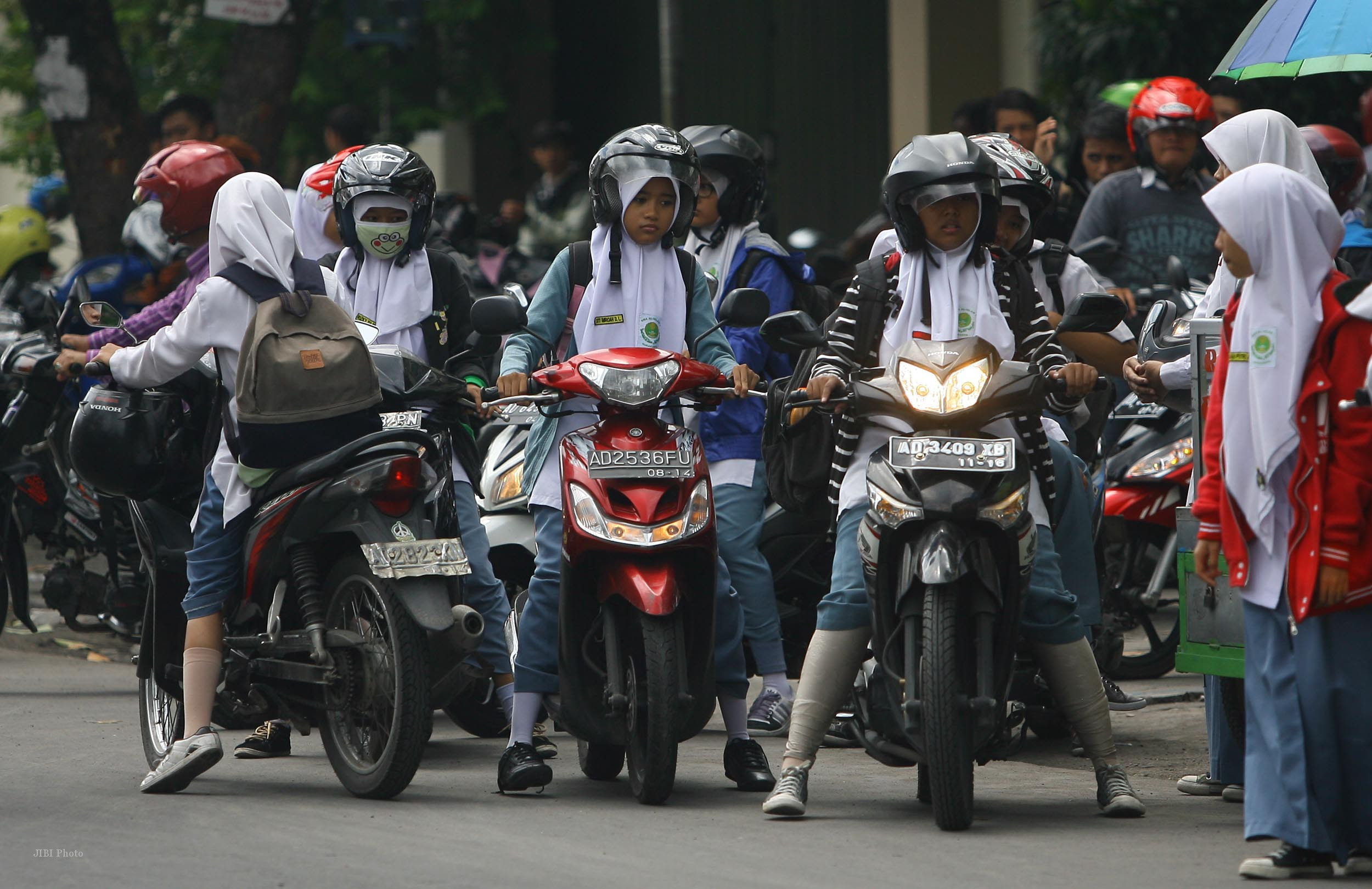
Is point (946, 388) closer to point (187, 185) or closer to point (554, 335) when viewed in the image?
point (554, 335)

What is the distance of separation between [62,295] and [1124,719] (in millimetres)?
6588

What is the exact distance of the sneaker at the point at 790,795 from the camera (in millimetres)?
5629

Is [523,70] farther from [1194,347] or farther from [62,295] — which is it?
[1194,347]

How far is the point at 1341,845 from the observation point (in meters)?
4.87

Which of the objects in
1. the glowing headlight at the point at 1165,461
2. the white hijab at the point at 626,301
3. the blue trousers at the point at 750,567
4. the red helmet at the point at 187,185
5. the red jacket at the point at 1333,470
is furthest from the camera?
the glowing headlight at the point at 1165,461

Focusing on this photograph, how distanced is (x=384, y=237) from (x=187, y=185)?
1.05m

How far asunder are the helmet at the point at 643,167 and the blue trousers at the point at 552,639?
38.2 inches

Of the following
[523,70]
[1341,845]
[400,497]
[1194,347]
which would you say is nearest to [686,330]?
[400,497]

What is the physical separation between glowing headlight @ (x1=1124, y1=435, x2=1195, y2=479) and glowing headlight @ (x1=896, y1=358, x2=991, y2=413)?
2.77 metres

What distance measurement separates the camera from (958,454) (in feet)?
17.5

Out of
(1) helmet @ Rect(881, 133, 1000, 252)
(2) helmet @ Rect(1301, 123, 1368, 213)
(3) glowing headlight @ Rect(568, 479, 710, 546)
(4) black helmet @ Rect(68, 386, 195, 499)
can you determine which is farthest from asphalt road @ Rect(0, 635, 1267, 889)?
(2) helmet @ Rect(1301, 123, 1368, 213)

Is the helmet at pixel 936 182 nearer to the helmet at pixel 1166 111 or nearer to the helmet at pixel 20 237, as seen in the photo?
the helmet at pixel 1166 111

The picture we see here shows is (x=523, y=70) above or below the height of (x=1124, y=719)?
above

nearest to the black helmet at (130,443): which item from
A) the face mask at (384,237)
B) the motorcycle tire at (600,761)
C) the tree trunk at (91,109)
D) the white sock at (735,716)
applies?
the face mask at (384,237)
